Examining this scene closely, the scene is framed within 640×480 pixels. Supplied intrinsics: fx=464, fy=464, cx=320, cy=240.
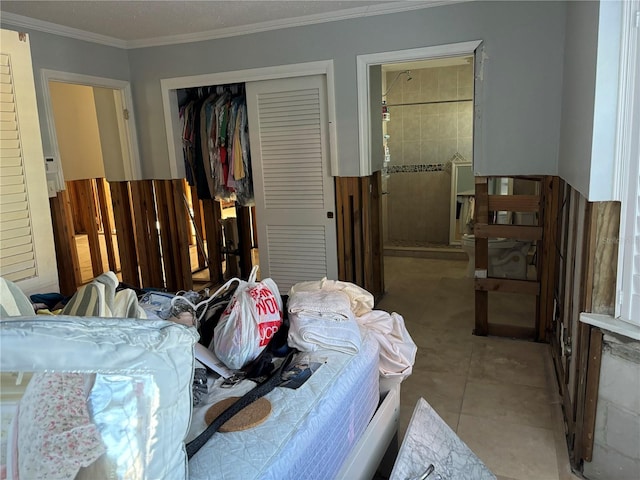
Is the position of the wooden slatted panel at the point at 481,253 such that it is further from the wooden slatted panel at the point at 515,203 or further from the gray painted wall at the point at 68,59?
the gray painted wall at the point at 68,59

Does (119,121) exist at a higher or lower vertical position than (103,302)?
higher

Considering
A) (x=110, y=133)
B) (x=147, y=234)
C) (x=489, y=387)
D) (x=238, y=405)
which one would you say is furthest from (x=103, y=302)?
(x=110, y=133)

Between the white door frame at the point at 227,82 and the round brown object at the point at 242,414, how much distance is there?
2525 mm

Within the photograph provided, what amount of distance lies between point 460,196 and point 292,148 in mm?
2626

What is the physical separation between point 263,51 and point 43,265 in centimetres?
226

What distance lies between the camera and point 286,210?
3.92 metres

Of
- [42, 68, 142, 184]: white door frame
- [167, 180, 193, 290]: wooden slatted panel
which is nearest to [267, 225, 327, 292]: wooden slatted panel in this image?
[167, 180, 193, 290]: wooden slatted panel

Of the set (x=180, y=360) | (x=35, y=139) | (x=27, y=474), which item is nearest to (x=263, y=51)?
(x=35, y=139)

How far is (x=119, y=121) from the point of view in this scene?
13.5 ft

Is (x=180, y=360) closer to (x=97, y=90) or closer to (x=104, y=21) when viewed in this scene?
(x=104, y=21)

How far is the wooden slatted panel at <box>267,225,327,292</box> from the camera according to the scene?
12.6ft

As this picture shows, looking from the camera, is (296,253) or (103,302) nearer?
(103,302)

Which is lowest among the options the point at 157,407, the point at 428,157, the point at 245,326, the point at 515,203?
the point at 245,326

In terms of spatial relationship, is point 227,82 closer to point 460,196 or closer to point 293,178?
point 293,178
